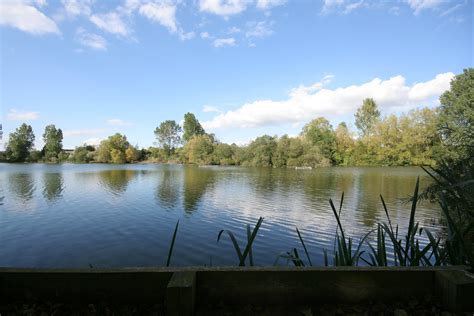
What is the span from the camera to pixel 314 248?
7.55 metres

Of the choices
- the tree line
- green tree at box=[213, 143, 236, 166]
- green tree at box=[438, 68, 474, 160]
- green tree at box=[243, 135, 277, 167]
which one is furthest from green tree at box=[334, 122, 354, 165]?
green tree at box=[213, 143, 236, 166]

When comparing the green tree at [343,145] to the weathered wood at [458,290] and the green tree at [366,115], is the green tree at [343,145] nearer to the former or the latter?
the green tree at [366,115]

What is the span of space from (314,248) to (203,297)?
6.59 meters

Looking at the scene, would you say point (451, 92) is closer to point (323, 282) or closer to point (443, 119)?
point (443, 119)

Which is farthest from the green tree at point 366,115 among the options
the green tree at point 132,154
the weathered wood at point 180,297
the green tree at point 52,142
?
the green tree at point 52,142

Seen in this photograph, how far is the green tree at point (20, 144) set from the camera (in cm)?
6262

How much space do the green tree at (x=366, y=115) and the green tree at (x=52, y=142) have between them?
7486cm

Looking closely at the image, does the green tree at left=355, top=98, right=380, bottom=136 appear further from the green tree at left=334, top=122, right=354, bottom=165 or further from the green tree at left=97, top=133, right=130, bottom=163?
the green tree at left=97, top=133, right=130, bottom=163

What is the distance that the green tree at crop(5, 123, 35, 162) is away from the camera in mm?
62625

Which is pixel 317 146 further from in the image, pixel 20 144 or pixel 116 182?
pixel 20 144

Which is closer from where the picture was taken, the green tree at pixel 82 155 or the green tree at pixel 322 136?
the green tree at pixel 322 136

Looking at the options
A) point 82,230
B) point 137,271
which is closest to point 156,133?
point 82,230

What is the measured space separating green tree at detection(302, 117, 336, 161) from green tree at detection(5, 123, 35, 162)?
65.2m

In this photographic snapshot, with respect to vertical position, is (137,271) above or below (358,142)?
below
